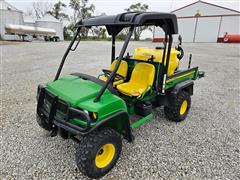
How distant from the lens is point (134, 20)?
175 cm

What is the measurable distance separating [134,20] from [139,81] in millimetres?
1231

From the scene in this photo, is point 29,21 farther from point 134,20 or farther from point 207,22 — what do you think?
point 134,20

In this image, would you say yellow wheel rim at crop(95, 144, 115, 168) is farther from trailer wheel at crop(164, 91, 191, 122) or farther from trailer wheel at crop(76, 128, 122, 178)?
trailer wheel at crop(164, 91, 191, 122)

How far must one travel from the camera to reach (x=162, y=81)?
2.54 meters

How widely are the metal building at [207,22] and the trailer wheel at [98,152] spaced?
25784mm

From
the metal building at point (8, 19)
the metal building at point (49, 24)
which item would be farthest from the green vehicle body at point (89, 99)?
the metal building at point (49, 24)

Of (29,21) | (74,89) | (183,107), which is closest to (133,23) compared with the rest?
(74,89)

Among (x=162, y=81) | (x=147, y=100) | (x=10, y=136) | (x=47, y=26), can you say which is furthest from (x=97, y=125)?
(x=47, y=26)

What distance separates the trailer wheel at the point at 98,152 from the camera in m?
1.66

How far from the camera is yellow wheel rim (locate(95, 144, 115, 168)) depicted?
1.87 meters

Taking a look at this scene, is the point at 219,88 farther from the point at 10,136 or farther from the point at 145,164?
the point at 10,136

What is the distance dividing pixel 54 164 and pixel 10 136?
3.36ft

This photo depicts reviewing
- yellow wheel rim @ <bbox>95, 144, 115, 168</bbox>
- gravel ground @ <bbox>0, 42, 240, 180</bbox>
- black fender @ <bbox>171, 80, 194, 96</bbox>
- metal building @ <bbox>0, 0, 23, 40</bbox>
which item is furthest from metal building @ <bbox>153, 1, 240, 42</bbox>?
yellow wheel rim @ <bbox>95, 144, 115, 168</bbox>

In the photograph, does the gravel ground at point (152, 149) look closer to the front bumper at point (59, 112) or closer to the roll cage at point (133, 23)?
the front bumper at point (59, 112)
